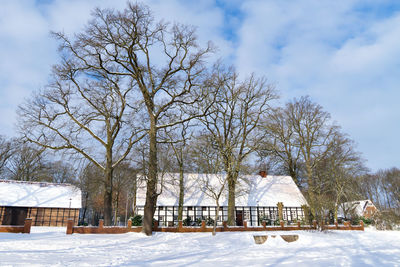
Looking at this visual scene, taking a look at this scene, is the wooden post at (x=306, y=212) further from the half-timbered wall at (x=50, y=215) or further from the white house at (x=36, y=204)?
the half-timbered wall at (x=50, y=215)

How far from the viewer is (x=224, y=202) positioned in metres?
28.5

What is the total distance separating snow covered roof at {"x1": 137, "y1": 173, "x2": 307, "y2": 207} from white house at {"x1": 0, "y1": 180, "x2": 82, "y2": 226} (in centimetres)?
1026

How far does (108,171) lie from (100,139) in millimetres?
2645

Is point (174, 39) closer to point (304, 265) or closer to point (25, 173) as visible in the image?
point (304, 265)

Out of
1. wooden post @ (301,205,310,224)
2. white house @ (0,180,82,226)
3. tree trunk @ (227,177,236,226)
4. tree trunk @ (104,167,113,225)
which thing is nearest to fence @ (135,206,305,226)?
wooden post @ (301,205,310,224)

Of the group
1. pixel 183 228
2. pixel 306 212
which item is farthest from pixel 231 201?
pixel 306 212

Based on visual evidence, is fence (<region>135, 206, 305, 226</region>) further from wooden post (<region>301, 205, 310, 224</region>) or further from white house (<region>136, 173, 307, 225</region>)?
wooden post (<region>301, 205, 310, 224</region>)

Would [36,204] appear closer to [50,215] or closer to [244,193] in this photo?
[50,215]

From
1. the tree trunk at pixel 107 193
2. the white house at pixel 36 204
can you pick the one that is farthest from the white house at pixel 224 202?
the white house at pixel 36 204

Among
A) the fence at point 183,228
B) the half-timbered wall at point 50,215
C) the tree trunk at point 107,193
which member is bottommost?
the fence at point 183,228

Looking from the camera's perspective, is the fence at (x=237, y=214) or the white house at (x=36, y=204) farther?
the white house at (x=36, y=204)

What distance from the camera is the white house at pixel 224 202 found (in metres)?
27.5

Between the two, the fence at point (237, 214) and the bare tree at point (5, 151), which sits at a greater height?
the bare tree at point (5, 151)

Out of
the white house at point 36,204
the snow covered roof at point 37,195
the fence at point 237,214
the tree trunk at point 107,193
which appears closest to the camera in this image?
the tree trunk at point 107,193
